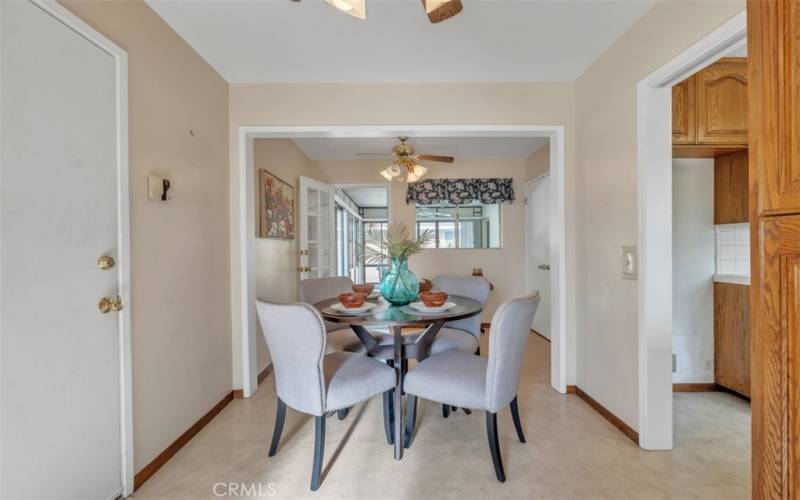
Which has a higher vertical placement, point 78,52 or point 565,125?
point 565,125

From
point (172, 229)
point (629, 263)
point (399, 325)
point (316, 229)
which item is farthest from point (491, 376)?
A: point (316, 229)

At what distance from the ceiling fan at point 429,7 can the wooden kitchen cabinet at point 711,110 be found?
1.67 metres

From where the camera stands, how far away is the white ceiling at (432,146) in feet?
12.6

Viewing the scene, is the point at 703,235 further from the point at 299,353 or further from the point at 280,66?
the point at 280,66

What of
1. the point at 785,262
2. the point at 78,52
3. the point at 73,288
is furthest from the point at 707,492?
the point at 78,52

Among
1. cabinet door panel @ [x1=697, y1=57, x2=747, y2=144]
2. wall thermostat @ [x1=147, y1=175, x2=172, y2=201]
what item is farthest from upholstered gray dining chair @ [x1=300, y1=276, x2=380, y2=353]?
cabinet door panel @ [x1=697, y1=57, x2=747, y2=144]

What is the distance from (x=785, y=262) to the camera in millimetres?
730

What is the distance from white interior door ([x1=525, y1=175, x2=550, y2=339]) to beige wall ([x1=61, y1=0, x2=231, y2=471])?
11.3 ft

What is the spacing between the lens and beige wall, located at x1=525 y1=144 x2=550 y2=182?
3.99 meters

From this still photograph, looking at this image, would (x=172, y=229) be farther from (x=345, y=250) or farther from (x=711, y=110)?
(x=345, y=250)

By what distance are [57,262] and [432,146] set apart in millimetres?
3604

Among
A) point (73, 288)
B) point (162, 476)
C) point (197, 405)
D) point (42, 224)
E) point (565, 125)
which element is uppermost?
point (565, 125)

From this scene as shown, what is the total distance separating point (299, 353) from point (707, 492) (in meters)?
1.94

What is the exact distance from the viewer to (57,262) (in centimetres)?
123
